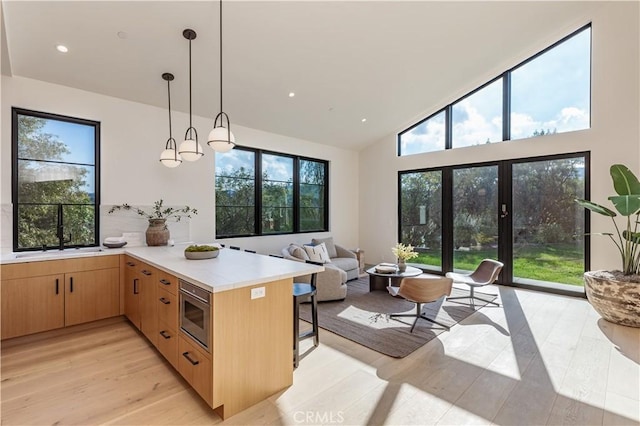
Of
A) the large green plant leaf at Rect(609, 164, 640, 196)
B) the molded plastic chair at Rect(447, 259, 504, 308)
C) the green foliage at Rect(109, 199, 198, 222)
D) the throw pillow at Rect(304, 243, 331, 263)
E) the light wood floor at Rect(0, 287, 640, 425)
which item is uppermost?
the large green plant leaf at Rect(609, 164, 640, 196)

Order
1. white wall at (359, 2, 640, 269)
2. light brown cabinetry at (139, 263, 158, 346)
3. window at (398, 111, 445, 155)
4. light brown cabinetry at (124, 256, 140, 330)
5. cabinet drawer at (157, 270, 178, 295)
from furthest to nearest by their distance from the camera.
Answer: window at (398, 111, 445, 155) < white wall at (359, 2, 640, 269) < light brown cabinetry at (124, 256, 140, 330) < light brown cabinetry at (139, 263, 158, 346) < cabinet drawer at (157, 270, 178, 295)

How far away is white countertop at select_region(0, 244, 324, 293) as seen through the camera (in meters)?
2.06

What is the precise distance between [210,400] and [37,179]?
368cm

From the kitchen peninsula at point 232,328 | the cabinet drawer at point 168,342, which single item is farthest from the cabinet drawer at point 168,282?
the cabinet drawer at point 168,342

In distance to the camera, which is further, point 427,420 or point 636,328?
point 636,328

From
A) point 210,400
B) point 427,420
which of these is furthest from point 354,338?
point 210,400

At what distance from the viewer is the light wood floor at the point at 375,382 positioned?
81.7 inches

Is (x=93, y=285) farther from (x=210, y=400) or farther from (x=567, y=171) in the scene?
(x=567, y=171)

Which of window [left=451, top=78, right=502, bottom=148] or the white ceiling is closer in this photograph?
the white ceiling

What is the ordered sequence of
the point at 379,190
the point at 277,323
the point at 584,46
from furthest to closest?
the point at 379,190
the point at 584,46
the point at 277,323

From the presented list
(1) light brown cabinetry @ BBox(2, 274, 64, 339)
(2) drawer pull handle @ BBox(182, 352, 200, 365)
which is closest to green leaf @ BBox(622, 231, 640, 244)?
(2) drawer pull handle @ BBox(182, 352, 200, 365)

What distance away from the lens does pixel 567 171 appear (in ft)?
16.2

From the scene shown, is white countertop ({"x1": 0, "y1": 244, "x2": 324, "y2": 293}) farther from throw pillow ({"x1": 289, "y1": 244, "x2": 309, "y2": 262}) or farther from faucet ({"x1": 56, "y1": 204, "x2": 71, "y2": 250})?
throw pillow ({"x1": 289, "y1": 244, "x2": 309, "y2": 262})

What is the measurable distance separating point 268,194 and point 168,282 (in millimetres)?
3753
